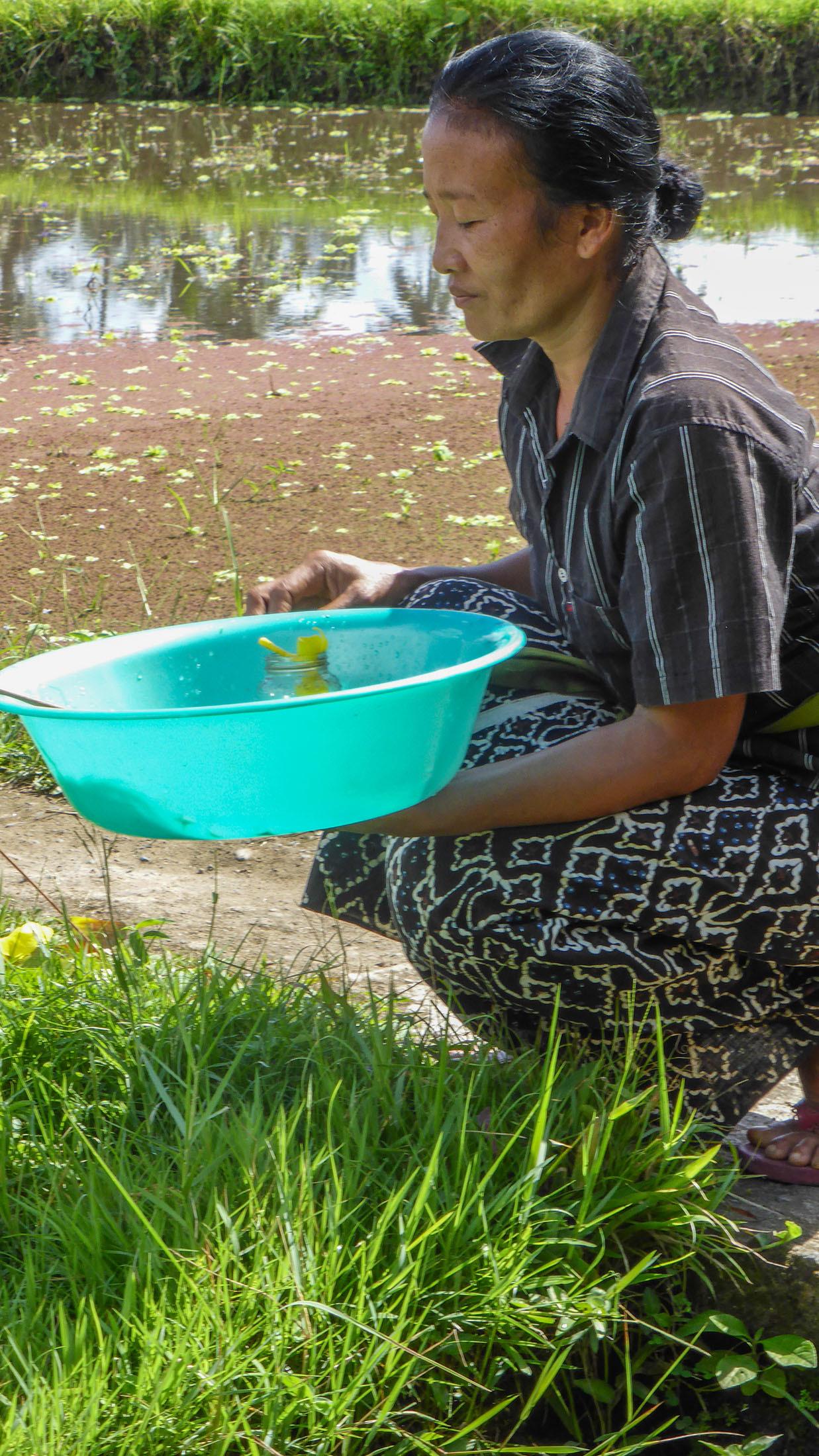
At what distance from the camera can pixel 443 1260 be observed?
1552 mm

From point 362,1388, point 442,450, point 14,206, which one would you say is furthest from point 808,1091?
point 14,206

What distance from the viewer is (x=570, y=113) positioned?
1.76 meters

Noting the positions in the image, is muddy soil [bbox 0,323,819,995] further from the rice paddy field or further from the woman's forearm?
the woman's forearm

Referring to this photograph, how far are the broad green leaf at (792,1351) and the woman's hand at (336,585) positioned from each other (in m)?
1.20

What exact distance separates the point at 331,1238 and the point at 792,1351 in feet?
1.79

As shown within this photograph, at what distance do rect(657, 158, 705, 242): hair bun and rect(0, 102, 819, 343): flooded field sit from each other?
216 inches

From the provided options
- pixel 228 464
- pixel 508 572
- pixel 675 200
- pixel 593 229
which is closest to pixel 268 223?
pixel 228 464

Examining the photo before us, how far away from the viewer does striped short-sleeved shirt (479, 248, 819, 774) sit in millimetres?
1642

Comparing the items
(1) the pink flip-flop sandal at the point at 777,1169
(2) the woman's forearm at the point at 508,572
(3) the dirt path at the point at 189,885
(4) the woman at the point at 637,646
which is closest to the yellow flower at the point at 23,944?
(3) the dirt path at the point at 189,885

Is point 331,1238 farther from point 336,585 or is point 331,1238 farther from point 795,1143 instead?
point 336,585

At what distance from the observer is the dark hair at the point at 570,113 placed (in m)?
1.76

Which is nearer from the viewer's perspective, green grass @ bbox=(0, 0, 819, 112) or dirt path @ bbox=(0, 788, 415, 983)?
dirt path @ bbox=(0, 788, 415, 983)

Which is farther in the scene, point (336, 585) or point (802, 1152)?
point (336, 585)

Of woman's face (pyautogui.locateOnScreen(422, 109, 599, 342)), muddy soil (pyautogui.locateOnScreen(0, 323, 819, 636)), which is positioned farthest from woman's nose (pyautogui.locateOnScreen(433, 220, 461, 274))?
muddy soil (pyautogui.locateOnScreen(0, 323, 819, 636))
